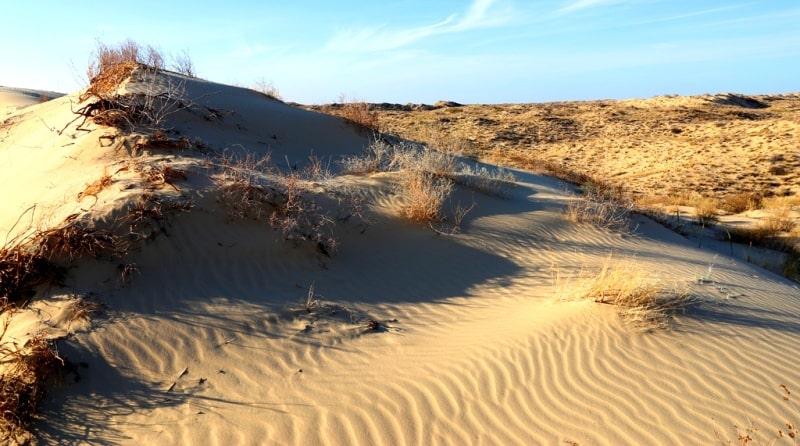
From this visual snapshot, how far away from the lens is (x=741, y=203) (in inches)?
529

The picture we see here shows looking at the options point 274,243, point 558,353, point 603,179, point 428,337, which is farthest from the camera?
point 603,179

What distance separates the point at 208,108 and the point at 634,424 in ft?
34.8

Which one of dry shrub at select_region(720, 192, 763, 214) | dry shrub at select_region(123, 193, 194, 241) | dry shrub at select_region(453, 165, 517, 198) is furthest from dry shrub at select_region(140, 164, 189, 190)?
dry shrub at select_region(720, 192, 763, 214)

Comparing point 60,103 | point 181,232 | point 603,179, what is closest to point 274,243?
point 181,232

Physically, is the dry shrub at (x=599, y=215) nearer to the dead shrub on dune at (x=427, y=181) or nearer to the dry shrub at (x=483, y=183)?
the dry shrub at (x=483, y=183)

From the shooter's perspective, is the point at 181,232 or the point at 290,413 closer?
the point at 290,413

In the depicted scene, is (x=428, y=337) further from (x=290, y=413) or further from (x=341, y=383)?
(x=290, y=413)

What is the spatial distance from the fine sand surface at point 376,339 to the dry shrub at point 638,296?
12cm

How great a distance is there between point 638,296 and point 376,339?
2565 mm

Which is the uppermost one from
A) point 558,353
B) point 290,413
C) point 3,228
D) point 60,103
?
point 60,103

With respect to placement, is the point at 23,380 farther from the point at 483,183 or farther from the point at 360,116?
the point at 360,116

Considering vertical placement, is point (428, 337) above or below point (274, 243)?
below

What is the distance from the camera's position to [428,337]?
484cm

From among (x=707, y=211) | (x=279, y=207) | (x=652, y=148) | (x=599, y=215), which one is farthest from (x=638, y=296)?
(x=652, y=148)
